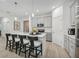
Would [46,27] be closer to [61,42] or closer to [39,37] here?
[39,37]

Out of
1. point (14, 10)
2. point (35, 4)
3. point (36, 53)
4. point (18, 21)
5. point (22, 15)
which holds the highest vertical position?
point (35, 4)

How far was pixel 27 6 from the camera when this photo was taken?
3396 millimetres

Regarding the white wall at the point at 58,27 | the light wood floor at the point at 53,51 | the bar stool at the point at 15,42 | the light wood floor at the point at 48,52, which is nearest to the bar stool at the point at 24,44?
the bar stool at the point at 15,42

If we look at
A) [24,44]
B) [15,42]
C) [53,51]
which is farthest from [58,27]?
[15,42]

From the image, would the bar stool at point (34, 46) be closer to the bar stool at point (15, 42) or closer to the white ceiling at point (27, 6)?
the bar stool at point (15, 42)

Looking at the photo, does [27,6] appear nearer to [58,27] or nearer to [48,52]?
[58,27]

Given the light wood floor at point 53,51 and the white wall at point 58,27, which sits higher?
the white wall at point 58,27

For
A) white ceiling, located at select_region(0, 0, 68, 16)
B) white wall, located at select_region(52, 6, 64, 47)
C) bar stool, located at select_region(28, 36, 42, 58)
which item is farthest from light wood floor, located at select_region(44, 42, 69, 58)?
white ceiling, located at select_region(0, 0, 68, 16)

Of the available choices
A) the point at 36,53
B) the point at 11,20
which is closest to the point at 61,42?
the point at 36,53

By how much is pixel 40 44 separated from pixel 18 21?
1.09m

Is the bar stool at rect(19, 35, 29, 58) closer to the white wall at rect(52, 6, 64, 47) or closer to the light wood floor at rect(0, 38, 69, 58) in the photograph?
the light wood floor at rect(0, 38, 69, 58)

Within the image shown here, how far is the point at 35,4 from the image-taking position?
3.29 m

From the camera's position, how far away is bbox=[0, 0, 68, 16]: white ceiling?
307 centimetres

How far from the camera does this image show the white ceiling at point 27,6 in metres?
3.07
